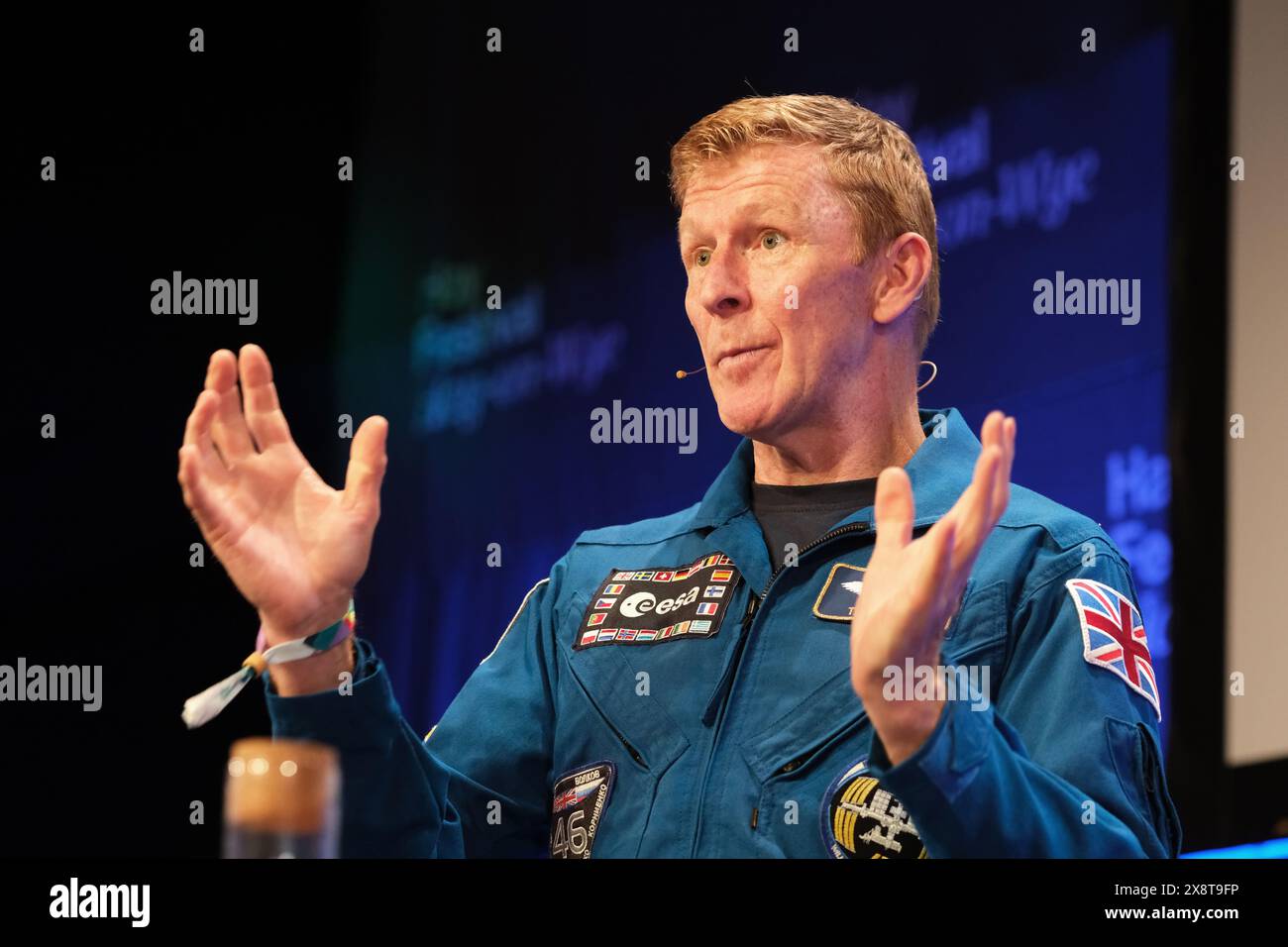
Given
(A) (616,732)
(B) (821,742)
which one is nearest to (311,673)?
(A) (616,732)

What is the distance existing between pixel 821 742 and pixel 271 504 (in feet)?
2.71

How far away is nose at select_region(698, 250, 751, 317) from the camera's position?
2.47 metres

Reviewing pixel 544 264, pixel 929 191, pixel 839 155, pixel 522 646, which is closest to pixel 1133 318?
pixel 929 191

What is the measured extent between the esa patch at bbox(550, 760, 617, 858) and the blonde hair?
33.9 inches

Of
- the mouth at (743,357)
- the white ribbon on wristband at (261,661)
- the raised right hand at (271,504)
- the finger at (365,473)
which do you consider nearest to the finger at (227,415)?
the raised right hand at (271,504)

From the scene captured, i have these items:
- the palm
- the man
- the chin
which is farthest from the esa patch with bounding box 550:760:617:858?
the palm

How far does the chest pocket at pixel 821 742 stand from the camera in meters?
2.21

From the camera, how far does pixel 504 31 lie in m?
2.86

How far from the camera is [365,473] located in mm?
2156

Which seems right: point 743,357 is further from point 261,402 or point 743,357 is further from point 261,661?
point 261,661

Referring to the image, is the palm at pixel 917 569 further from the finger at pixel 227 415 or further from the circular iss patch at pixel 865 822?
the finger at pixel 227 415

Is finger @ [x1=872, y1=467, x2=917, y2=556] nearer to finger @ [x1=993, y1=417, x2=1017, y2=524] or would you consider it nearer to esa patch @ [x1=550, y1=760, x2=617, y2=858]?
finger @ [x1=993, y1=417, x2=1017, y2=524]

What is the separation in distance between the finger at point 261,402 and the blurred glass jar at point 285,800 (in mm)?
413
